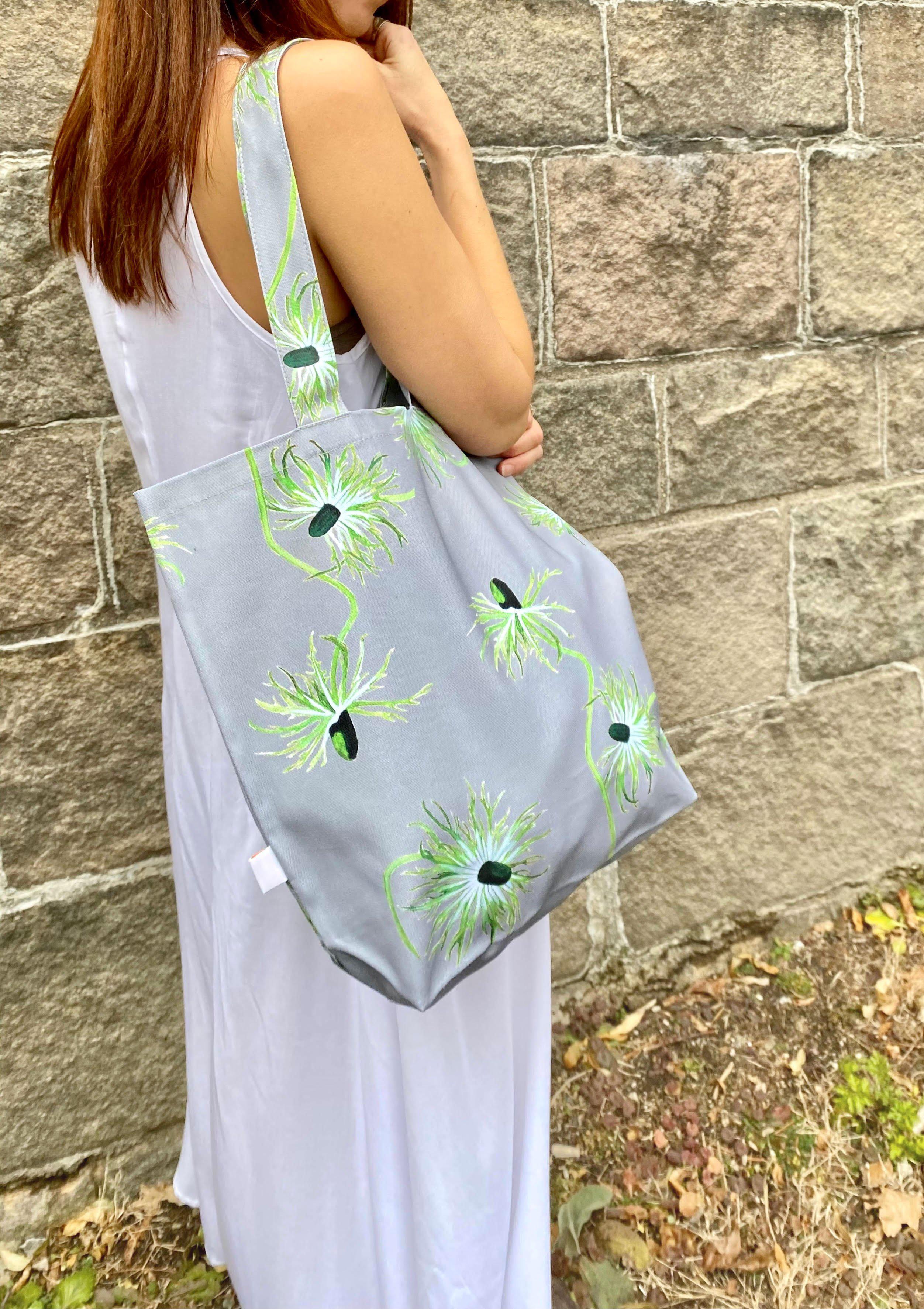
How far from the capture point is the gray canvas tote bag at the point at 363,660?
959 mm

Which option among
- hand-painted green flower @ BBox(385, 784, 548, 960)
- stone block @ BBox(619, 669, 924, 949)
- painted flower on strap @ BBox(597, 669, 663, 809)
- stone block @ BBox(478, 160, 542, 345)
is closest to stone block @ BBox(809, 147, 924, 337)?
stone block @ BBox(478, 160, 542, 345)

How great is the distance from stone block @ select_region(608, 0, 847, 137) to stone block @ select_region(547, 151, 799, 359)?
67 mm

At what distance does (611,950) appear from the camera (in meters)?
2.32

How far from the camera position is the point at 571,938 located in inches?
89.0

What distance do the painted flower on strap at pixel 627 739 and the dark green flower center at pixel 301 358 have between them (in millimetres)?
439

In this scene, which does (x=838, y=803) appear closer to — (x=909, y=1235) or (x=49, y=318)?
(x=909, y=1235)

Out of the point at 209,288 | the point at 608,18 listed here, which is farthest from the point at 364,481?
the point at 608,18

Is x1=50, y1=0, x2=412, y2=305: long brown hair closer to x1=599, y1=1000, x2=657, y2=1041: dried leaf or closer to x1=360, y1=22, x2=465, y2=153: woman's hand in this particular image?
x1=360, y1=22, x2=465, y2=153: woman's hand

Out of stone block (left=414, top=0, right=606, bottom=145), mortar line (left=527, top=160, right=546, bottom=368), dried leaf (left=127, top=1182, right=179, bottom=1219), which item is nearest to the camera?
stone block (left=414, top=0, right=606, bottom=145)

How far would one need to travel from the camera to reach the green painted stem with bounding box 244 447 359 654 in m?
0.97

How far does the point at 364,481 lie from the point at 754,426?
1.39 meters

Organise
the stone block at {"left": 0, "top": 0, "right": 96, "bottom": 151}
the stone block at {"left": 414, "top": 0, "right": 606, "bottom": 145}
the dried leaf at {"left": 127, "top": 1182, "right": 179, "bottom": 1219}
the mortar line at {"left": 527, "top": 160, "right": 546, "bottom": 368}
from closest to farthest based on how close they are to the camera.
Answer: the stone block at {"left": 0, "top": 0, "right": 96, "bottom": 151} < the stone block at {"left": 414, "top": 0, "right": 606, "bottom": 145} < the mortar line at {"left": 527, "top": 160, "right": 546, "bottom": 368} < the dried leaf at {"left": 127, "top": 1182, "right": 179, "bottom": 1219}

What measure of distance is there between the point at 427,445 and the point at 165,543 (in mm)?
276

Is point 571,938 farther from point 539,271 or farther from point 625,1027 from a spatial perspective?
point 539,271
